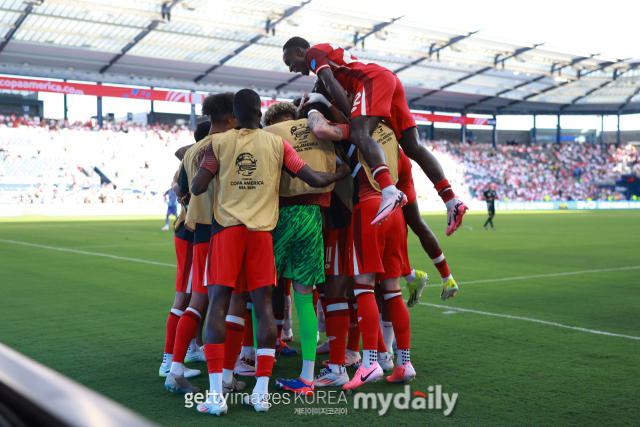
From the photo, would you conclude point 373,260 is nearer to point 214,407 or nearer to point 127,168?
point 214,407

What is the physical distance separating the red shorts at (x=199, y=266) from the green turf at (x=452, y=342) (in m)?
0.70

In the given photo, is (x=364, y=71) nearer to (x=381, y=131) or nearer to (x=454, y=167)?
(x=381, y=131)

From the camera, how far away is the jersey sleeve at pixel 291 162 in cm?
379

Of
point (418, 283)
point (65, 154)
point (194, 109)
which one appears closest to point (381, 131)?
point (418, 283)

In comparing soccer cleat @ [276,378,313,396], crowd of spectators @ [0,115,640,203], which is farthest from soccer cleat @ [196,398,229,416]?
crowd of spectators @ [0,115,640,203]

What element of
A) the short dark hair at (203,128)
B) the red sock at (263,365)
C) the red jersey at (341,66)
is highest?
the red jersey at (341,66)

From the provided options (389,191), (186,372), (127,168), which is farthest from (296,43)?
(127,168)

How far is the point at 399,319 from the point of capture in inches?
167

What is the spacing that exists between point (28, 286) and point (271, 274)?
6.10 metres

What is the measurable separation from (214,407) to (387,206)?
1657 millimetres

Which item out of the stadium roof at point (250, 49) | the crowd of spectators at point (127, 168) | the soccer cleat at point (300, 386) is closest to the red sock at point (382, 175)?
the soccer cleat at point (300, 386)

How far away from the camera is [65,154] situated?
124 feet

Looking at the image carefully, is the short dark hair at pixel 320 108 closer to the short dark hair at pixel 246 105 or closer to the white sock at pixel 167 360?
the short dark hair at pixel 246 105

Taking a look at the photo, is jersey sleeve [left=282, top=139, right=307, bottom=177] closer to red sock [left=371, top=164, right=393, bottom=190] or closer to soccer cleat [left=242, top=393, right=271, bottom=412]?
red sock [left=371, top=164, right=393, bottom=190]
